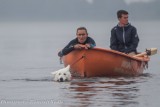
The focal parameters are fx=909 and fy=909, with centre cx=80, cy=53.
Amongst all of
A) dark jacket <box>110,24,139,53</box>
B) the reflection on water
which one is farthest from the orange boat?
dark jacket <box>110,24,139,53</box>

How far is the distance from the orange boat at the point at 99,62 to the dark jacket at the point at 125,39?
2.34ft

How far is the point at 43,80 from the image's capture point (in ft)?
77.5

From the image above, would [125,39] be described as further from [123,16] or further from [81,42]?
[81,42]

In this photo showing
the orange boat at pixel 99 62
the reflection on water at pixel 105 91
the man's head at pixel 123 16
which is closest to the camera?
the reflection on water at pixel 105 91

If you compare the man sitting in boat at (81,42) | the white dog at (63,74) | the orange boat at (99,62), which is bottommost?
the white dog at (63,74)

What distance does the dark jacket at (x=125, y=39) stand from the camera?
24172 millimetres

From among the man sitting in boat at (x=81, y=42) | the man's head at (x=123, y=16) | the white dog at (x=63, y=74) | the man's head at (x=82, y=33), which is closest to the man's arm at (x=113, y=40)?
the man's head at (x=123, y=16)

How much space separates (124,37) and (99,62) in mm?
1534

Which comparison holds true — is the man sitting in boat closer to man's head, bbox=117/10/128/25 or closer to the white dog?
the white dog

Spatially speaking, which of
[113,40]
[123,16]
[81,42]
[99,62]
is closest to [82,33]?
[81,42]

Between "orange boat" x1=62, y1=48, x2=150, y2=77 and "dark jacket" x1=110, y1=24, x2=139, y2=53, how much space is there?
0.71m

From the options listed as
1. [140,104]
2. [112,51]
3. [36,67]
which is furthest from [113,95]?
[36,67]

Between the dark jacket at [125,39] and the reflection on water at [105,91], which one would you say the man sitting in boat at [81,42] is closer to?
the reflection on water at [105,91]

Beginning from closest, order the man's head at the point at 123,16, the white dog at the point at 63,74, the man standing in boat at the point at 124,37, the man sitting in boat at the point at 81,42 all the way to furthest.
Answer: the white dog at the point at 63,74, the man sitting in boat at the point at 81,42, the man's head at the point at 123,16, the man standing in boat at the point at 124,37
